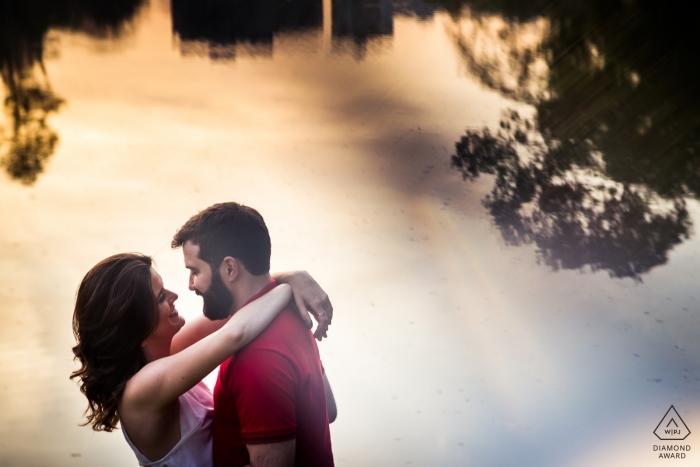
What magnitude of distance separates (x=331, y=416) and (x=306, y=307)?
41cm

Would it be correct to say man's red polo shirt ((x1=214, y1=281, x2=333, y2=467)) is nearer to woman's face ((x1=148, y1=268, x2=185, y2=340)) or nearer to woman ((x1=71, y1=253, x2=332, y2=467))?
woman ((x1=71, y1=253, x2=332, y2=467))

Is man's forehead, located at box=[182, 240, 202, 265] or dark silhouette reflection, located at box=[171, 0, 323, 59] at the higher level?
dark silhouette reflection, located at box=[171, 0, 323, 59]

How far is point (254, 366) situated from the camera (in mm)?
1355

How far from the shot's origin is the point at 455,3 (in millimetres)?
3641

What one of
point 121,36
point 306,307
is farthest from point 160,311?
point 121,36

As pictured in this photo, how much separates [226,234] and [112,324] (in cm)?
37

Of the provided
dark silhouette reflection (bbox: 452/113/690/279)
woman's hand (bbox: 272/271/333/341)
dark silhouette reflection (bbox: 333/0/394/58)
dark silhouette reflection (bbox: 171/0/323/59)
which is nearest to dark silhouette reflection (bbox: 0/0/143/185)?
dark silhouette reflection (bbox: 171/0/323/59)

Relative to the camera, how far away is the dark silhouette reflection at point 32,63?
3.41m

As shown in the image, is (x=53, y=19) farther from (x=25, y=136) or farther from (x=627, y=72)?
(x=627, y=72)

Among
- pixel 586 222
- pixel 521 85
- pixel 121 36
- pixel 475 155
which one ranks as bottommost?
pixel 586 222

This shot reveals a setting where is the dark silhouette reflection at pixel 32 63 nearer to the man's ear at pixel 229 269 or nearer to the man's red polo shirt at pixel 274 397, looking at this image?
the man's ear at pixel 229 269

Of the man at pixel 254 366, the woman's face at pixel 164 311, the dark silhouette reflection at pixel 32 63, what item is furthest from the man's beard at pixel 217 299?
the dark silhouette reflection at pixel 32 63

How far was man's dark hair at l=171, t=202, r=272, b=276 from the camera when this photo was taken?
1.53 meters

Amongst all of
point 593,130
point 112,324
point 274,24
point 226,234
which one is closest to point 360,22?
point 274,24
